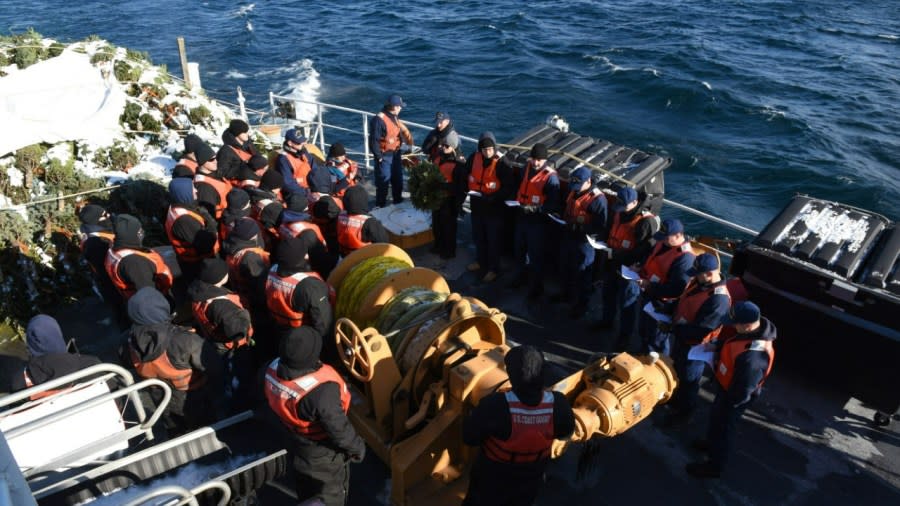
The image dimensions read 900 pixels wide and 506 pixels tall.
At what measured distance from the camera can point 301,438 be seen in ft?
17.1

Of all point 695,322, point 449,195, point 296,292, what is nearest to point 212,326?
point 296,292

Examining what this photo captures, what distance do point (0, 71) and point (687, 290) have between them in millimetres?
12719

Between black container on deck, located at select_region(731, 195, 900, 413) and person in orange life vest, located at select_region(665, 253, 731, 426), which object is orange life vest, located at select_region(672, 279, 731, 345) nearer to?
person in orange life vest, located at select_region(665, 253, 731, 426)

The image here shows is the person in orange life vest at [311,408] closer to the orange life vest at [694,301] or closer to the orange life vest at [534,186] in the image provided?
the orange life vest at [694,301]

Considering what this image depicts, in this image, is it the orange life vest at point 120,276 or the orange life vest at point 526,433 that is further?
the orange life vest at point 120,276

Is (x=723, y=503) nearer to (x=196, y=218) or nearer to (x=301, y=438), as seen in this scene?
(x=301, y=438)

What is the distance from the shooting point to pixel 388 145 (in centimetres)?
1050

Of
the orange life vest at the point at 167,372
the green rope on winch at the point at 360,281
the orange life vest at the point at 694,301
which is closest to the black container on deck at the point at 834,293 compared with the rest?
the orange life vest at the point at 694,301

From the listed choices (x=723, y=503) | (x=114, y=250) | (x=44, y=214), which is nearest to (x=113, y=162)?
(x=44, y=214)

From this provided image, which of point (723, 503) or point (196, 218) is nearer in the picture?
point (723, 503)

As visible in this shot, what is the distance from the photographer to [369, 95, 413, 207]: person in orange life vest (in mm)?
10367

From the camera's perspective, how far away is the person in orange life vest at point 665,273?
22.0 ft

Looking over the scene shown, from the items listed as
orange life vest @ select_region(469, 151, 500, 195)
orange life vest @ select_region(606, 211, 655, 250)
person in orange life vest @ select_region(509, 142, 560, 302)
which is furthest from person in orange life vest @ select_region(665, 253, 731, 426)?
orange life vest @ select_region(469, 151, 500, 195)

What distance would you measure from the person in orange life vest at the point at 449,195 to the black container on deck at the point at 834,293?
12.1 feet
